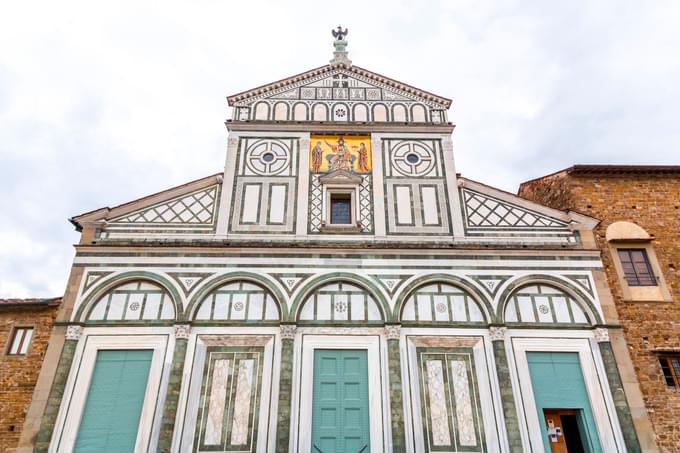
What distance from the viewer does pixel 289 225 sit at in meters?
14.7

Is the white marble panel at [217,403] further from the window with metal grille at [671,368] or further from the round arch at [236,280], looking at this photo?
the window with metal grille at [671,368]

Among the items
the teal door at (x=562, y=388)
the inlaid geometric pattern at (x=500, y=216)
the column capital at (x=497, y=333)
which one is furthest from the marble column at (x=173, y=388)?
the teal door at (x=562, y=388)

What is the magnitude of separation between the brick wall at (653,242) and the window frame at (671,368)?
0.14 meters

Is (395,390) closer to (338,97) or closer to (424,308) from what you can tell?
(424,308)

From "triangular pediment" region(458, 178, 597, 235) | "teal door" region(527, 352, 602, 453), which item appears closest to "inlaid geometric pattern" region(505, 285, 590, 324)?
"teal door" region(527, 352, 602, 453)

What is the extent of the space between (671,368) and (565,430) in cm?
329

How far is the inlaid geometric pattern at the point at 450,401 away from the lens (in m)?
11.9

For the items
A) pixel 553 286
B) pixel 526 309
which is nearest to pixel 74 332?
pixel 526 309

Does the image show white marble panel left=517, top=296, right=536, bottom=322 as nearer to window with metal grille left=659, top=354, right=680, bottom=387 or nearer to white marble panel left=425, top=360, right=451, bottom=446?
white marble panel left=425, top=360, right=451, bottom=446

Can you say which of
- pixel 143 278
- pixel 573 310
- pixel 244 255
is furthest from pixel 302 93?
pixel 573 310

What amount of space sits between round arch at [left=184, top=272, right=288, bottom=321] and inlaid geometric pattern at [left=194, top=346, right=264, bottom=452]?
114cm

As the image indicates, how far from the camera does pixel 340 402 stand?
12344mm

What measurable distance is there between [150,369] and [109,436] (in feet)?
5.55

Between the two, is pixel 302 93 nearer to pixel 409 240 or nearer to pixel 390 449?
pixel 409 240
